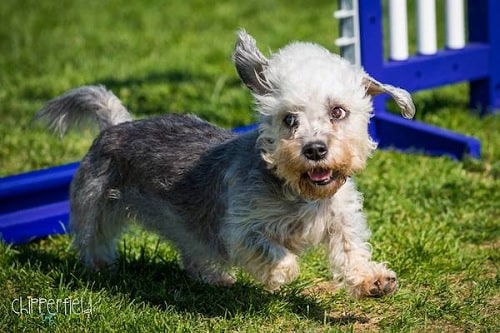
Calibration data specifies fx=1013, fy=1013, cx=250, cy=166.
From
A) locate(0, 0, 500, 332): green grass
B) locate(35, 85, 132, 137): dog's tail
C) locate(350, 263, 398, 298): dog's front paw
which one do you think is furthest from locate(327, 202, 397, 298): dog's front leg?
locate(35, 85, 132, 137): dog's tail

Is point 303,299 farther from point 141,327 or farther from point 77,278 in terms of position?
point 77,278

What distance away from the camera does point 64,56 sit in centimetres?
1076

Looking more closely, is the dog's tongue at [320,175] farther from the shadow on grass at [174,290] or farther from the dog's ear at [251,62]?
the shadow on grass at [174,290]

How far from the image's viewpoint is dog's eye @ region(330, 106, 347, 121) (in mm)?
4422

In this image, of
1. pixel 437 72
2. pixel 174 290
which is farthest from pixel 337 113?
pixel 437 72

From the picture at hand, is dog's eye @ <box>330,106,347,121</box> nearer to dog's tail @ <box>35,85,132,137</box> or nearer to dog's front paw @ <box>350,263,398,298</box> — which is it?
dog's front paw @ <box>350,263,398,298</box>

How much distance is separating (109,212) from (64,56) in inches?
221

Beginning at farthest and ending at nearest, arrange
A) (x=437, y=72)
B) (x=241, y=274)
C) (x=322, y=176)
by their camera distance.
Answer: (x=437, y=72) → (x=241, y=274) → (x=322, y=176)

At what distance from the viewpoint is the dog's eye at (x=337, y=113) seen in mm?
4422

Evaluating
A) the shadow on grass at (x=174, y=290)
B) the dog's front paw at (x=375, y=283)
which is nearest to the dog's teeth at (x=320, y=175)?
the dog's front paw at (x=375, y=283)

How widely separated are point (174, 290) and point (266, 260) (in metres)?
0.84

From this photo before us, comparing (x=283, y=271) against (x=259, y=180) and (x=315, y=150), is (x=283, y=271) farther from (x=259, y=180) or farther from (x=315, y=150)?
(x=315, y=150)

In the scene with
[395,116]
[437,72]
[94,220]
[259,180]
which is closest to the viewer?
[259,180]

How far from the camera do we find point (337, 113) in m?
4.43
